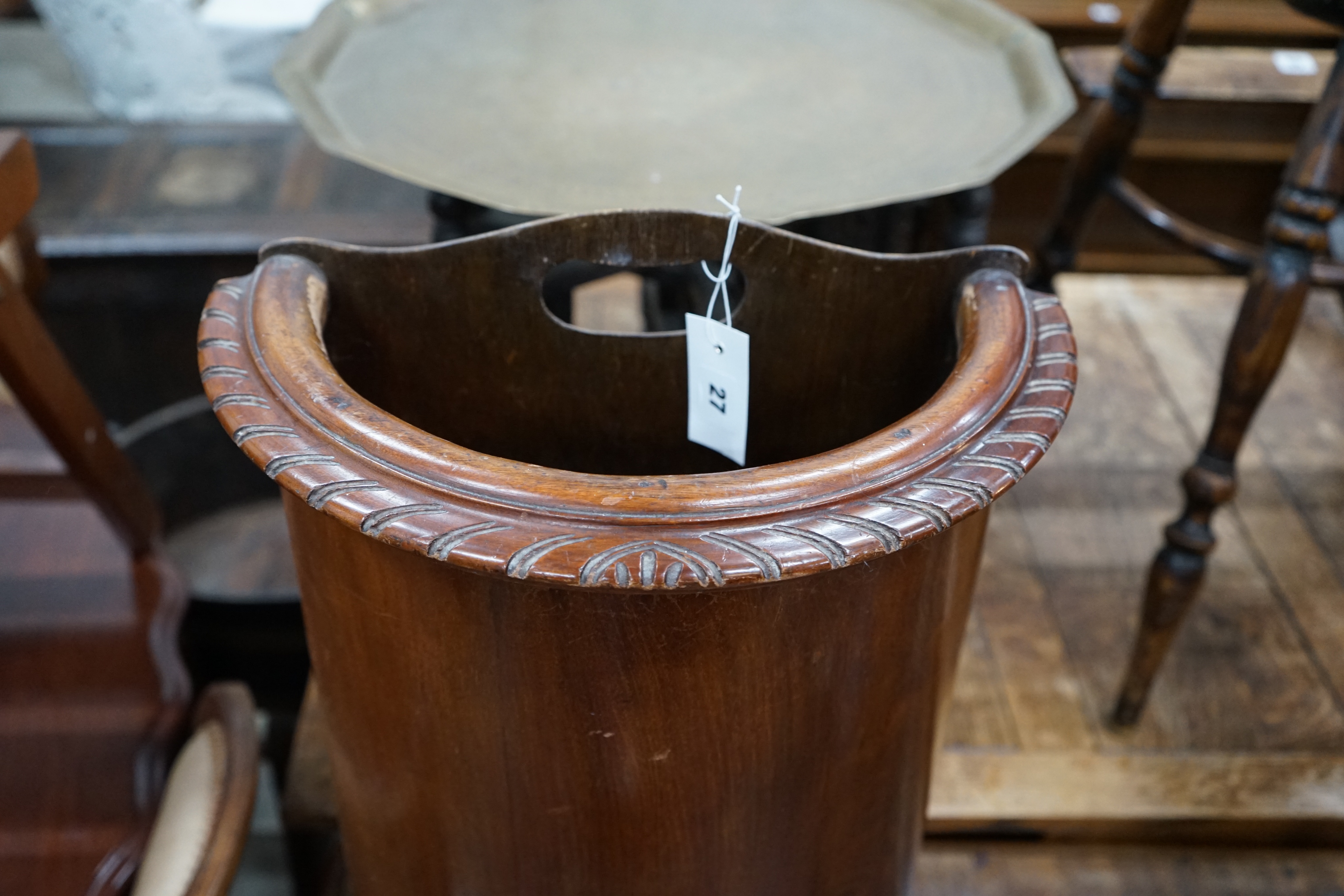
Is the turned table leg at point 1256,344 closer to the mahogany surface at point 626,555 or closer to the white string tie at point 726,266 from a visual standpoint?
the mahogany surface at point 626,555

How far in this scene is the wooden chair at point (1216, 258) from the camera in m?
0.90

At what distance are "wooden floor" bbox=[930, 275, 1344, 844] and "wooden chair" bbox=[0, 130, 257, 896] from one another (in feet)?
2.14

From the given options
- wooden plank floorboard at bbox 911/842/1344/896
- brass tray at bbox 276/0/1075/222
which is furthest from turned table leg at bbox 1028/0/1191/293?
wooden plank floorboard at bbox 911/842/1344/896

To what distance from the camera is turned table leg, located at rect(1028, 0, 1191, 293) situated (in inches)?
44.7

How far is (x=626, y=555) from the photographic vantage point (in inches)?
17.5

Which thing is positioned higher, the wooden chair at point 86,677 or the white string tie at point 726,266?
the white string tie at point 726,266

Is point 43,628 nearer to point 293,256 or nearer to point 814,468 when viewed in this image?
point 293,256

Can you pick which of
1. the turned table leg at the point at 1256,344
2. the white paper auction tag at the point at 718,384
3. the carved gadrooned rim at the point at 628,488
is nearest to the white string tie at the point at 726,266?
the white paper auction tag at the point at 718,384

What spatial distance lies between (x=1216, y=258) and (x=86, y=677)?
114 cm

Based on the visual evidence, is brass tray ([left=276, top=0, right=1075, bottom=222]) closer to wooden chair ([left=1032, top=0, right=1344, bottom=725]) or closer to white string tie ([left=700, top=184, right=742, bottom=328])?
white string tie ([left=700, top=184, right=742, bottom=328])

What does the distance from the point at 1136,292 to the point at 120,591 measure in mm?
1571

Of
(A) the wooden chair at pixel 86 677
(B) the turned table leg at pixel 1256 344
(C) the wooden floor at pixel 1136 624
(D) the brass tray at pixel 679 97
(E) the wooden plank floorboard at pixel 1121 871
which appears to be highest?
(D) the brass tray at pixel 679 97

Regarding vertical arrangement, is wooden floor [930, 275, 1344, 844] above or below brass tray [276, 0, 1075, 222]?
below

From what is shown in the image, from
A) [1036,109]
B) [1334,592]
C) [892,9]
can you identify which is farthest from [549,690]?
[1334,592]
